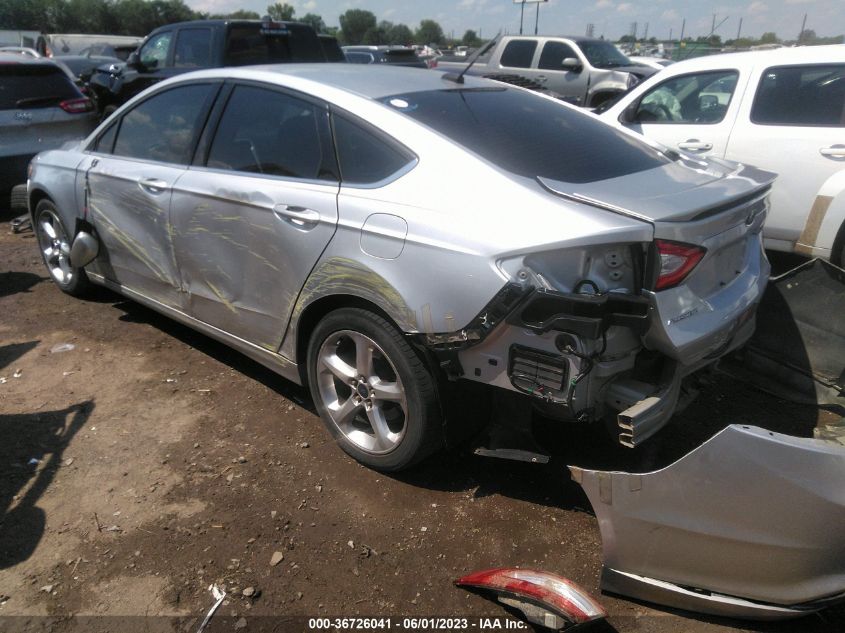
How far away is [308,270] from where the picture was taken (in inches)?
120

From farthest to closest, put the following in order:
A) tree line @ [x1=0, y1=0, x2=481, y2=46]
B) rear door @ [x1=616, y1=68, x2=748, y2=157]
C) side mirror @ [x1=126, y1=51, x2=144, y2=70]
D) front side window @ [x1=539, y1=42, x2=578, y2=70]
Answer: tree line @ [x1=0, y1=0, x2=481, y2=46], front side window @ [x1=539, y1=42, x2=578, y2=70], side mirror @ [x1=126, y1=51, x2=144, y2=70], rear door @ [x1=616, y1=68, x2=748, y2=157]

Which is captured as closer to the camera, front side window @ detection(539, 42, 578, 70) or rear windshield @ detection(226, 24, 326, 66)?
rear windshield @ detection(226, 24, 326, 66)

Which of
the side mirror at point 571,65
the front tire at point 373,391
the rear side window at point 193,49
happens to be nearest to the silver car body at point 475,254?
the front tire at point 373,391

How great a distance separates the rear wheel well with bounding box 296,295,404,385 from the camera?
2.89 meters

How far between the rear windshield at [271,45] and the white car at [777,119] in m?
5.52

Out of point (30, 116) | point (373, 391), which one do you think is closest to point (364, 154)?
point (373, 391)

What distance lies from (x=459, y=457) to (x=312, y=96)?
1.85 meters

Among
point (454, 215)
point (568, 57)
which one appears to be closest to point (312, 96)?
point (454, 215)

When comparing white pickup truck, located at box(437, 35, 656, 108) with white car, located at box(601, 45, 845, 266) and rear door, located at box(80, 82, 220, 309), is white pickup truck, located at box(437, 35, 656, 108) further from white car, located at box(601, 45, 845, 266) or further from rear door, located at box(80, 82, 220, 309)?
rear door, located at box(80, 82, 220, 309)

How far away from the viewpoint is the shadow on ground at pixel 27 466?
278 cm

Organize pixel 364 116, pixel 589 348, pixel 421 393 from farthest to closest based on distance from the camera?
pixel 364 116
pixel 421 393
pixel 589 348

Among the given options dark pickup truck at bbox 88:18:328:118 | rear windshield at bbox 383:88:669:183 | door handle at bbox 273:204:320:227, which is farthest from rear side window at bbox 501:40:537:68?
door handle at bbox 273:204:320:227

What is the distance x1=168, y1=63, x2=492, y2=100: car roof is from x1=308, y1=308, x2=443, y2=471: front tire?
42.5 inches

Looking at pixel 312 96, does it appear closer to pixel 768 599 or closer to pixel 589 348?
pixel 589 348
